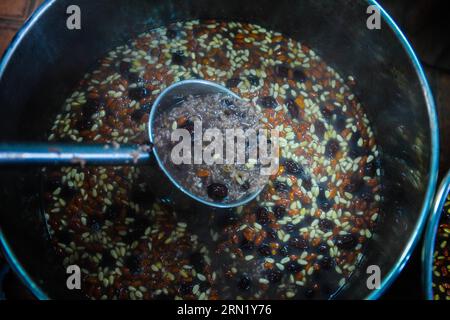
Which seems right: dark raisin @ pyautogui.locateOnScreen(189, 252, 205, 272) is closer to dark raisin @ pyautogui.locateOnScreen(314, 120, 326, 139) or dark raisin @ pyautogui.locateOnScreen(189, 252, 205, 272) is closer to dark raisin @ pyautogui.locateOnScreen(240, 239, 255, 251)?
dark raisin @ pyautogui.locateOnScreen(240, 239, 255, 251)

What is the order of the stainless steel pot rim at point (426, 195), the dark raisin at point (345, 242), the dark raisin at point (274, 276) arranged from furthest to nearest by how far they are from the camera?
the dark raisin at point (345, 242)
the dark raisin at point (274, 276)
the stainless steel pot rim at point (426, 195)

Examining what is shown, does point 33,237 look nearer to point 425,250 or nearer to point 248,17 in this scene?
point 248,17

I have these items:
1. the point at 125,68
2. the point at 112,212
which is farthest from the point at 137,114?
the point at 112,212

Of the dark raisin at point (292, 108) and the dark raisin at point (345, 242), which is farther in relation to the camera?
the dark raisin at point (292, 108)

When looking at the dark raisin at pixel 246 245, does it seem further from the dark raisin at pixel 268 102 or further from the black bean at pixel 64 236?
the black bean at pixel 64 236

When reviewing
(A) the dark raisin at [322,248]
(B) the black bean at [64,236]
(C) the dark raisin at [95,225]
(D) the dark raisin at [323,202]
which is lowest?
(B) the black bean at [64,236]

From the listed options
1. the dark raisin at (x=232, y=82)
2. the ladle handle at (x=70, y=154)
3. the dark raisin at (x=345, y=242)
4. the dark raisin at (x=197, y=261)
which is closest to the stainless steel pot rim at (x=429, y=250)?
the dark raisin at (x=345, y=242)
